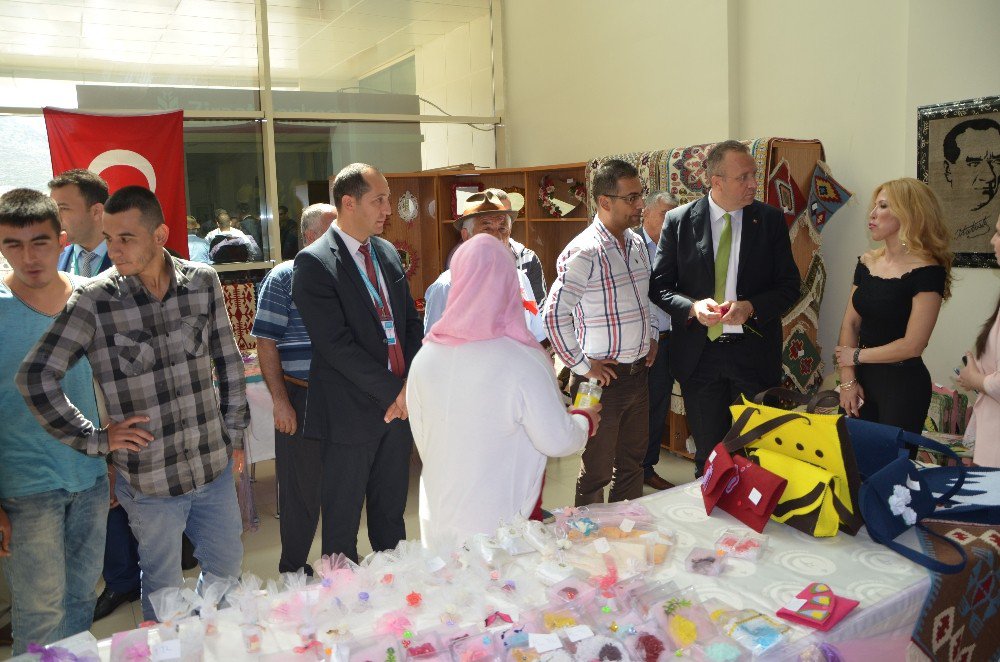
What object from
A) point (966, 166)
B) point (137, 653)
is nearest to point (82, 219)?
point (137, 653)

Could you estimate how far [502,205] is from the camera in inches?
146

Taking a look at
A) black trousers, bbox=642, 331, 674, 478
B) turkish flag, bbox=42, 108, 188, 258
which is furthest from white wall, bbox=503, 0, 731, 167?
turkish flag, bbox=42, 108, 188, 258

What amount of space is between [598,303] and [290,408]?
1323 mm

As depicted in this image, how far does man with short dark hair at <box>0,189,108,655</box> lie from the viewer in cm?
219

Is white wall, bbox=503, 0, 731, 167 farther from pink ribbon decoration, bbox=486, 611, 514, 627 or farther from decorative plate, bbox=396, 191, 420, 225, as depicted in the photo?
pink ribbon decoration, bbox=486, 611, 514, 627

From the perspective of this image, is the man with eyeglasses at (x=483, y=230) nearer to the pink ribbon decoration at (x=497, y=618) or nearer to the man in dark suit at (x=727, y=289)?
the man in dark suit at (x=727, y=289)

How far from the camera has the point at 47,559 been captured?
220cm

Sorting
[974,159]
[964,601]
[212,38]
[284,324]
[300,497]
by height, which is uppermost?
[212,38]

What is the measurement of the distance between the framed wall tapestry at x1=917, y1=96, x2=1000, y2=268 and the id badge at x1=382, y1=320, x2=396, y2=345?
293cm

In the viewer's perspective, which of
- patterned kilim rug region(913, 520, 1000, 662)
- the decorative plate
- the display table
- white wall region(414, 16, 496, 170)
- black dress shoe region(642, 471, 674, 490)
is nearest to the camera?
the display table

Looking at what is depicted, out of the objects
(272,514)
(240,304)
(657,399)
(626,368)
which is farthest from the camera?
(240,304)

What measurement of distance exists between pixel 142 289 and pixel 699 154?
11.4 ft

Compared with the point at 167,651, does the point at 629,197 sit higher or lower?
higher

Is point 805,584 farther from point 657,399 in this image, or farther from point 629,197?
point 657,399
